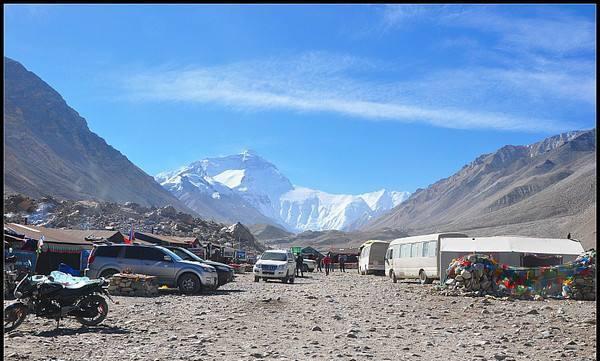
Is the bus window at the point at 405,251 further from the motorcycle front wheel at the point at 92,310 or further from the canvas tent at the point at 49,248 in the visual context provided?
the motorcycle front wheel at the point at 92,310

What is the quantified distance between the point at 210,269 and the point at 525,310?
11.0 m

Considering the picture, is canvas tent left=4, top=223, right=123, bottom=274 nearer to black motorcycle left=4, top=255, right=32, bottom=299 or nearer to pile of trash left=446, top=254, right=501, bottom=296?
black motorcycle left=4, top=255, right=32, bottom=299

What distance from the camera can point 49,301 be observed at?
11.9 m

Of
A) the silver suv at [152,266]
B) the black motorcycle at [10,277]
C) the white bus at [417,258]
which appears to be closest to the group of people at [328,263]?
the white bus at [417,258]

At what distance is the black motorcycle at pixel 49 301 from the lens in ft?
38.1

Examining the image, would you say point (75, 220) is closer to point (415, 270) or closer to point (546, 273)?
point (415, 270)

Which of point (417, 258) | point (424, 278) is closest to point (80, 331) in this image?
point (424, 278)

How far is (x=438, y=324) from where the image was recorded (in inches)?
555

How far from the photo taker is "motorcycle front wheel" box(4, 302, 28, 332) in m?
11.5

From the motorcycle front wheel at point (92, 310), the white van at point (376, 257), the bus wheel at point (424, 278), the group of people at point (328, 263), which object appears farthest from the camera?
the group of people at point (328, 263)

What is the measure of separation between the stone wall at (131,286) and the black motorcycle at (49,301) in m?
8.04

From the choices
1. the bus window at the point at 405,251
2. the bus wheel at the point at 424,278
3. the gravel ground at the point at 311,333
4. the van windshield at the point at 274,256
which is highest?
the bus window at the point at 405,251

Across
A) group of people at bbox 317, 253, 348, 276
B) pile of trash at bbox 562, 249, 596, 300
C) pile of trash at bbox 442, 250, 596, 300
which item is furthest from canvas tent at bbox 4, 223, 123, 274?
group of people at bbox 317, 253, 348, 276

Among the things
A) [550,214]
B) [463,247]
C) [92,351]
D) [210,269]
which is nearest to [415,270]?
[463,247]
